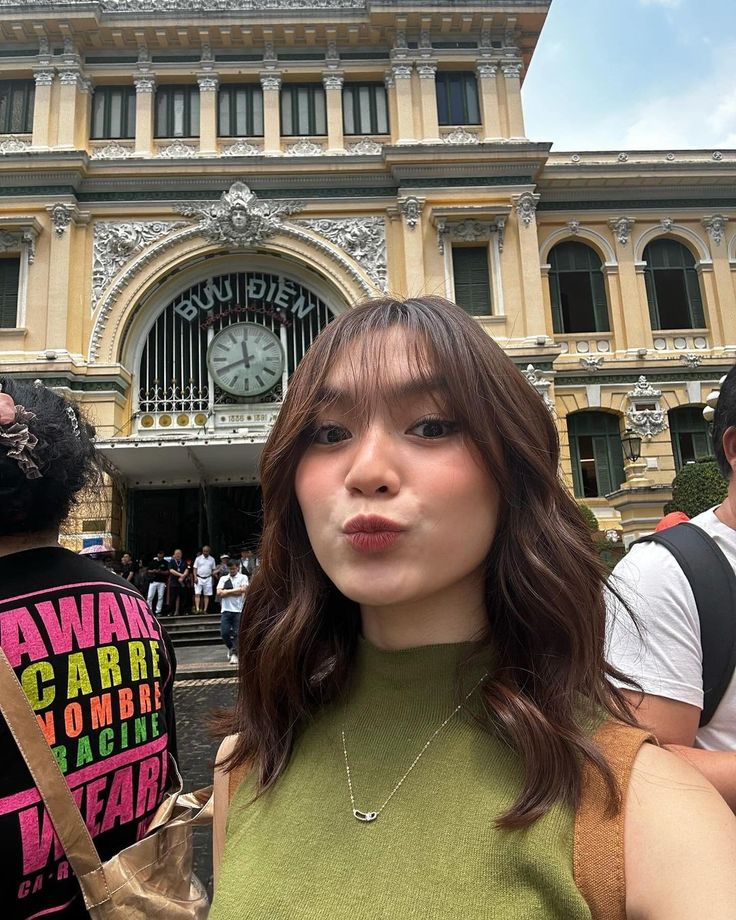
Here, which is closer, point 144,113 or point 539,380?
point 539,380

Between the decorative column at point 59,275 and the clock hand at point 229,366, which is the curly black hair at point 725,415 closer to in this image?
the clock hand at point 229,366

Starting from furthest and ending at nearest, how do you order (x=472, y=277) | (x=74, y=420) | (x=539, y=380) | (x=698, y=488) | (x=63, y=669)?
1. (x=472, y=277)
2. (x=539, y=380)
3. (x=698, y=488)
4. (x=74, y=420)
5. (x=63, y=669)

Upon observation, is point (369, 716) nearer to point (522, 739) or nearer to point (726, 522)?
point (522, 739)

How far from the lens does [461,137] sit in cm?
1764

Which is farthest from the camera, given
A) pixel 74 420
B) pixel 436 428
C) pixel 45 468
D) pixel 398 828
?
pixel 74 420

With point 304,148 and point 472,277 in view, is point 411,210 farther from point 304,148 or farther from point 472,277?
point 304,148

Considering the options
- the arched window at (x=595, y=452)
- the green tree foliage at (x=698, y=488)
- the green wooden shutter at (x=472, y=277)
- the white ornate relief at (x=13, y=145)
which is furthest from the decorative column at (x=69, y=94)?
the green tree foliage at (x=698, y=488)

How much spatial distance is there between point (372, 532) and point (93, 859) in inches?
45.0

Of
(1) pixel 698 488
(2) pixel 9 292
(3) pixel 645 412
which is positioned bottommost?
(1) pixel 698 488

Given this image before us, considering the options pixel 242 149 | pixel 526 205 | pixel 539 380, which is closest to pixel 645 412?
pixel 539 380

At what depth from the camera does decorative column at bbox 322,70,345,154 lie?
17750mm

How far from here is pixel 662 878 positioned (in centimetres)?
82

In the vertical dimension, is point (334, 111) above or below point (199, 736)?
above

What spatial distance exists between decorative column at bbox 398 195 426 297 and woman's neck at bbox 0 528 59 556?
50.9ft
